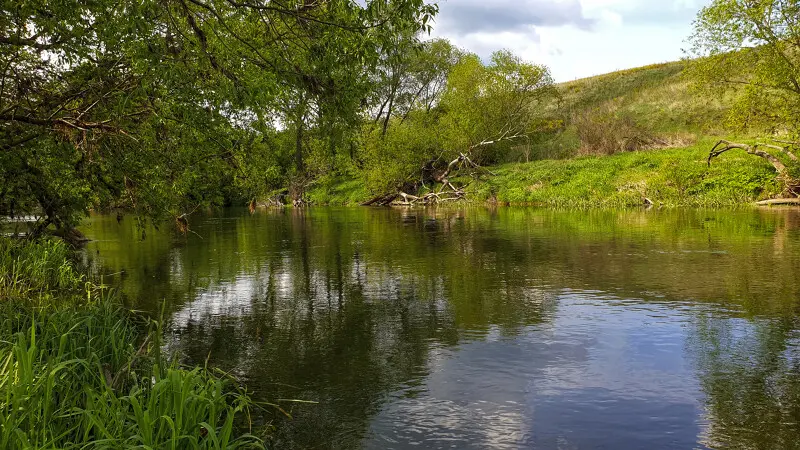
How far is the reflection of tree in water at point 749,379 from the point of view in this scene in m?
6.31

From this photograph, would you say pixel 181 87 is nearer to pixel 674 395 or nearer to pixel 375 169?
pixel 674 395

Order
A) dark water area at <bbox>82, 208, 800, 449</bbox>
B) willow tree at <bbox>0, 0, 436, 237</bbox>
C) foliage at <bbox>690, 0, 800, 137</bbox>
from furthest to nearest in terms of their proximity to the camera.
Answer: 1. foliage at <bbox>690, 0, 800, 137</bbox>
2. willow tree at <bbox>0, 0, 436, 237</bbox>
3. dark water area at <bbox>82, 208, 800, 449</bbox>

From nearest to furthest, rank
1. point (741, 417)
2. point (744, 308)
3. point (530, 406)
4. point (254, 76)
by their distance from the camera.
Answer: point (741, 417) < point (530, 406) < point (254, 76) < point (744, 308)

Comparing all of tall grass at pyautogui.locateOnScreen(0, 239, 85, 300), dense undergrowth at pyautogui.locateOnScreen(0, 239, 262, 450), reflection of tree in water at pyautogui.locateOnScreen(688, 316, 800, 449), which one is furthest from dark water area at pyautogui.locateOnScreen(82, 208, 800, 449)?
tall grass at pyautogui.locateOnScreen(0, 239, 85, 300)

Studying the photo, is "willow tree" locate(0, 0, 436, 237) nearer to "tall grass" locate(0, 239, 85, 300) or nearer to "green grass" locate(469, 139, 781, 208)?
"tall grass" locate(0, 239, 85, 300)

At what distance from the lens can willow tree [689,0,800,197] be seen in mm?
35844

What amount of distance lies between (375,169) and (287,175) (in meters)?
9.74

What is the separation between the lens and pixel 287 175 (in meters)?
64.0

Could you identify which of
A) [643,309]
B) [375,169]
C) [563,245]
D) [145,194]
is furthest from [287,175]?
[643,309]

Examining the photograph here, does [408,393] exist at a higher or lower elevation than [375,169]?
lower

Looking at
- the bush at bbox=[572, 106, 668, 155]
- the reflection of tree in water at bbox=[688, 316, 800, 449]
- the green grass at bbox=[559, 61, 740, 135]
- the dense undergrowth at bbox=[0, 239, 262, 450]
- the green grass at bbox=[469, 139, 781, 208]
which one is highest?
the green grass at bbox=[559, 61, 740, 135]

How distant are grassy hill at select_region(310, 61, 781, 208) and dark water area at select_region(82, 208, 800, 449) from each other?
2145 centimetres

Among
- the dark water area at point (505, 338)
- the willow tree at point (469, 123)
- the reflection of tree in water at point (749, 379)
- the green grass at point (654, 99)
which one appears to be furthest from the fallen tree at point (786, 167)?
the reflection of tree in water at point (749, 379)

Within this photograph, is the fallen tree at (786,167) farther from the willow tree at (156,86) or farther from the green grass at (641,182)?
the willow tree at (156,86)
